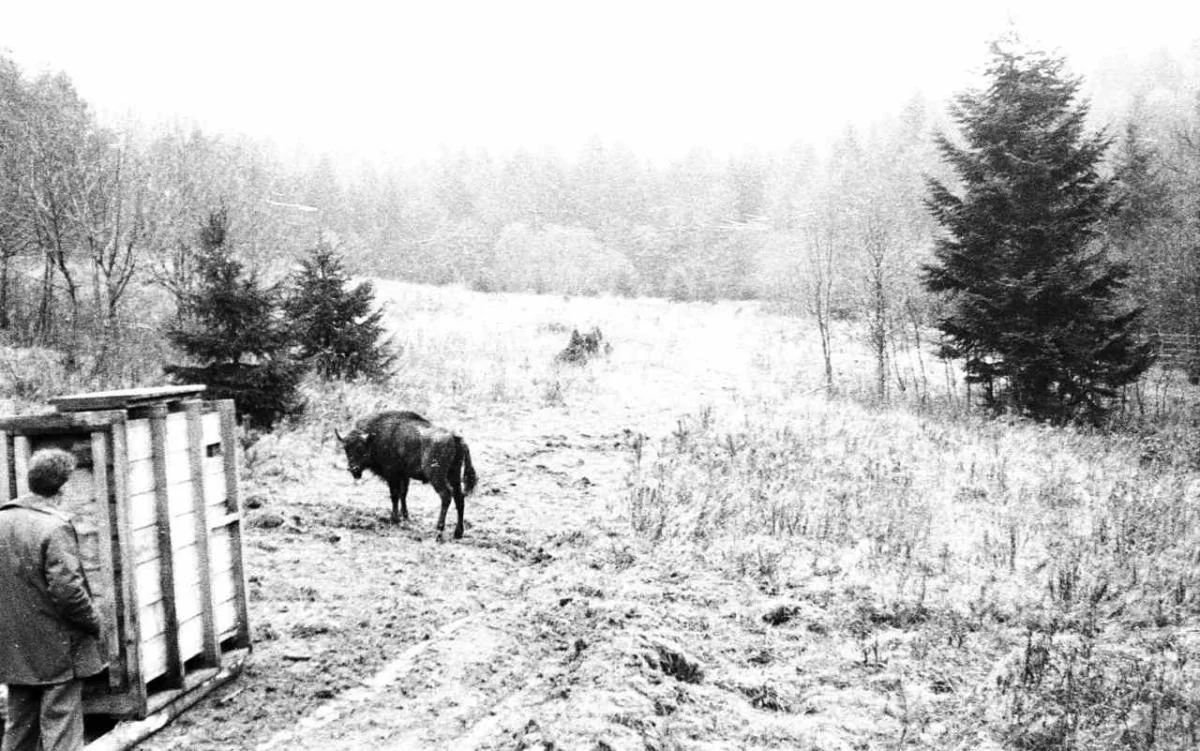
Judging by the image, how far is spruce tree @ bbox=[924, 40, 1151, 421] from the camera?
1520 cm

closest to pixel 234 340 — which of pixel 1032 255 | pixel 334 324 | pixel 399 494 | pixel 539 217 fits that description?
pixel 399 494

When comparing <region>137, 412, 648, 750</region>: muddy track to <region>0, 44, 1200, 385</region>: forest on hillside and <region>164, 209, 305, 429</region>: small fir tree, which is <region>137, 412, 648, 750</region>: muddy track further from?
<region>0, 44, 1200, 385</region>: forest on hillside

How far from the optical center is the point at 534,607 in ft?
19.5

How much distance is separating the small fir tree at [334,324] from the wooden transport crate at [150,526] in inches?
402

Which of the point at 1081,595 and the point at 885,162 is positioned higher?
the point at 885,162

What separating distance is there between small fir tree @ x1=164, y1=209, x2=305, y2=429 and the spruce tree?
14.4m

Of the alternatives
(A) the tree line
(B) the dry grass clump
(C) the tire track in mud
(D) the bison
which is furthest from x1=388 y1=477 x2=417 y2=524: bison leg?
(A) the tree line

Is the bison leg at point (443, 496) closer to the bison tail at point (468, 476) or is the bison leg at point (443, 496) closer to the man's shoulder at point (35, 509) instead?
the bison tail at point (468, 476)

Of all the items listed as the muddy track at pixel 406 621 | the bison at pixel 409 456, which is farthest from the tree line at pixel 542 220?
the muddy track at pixel 406 621

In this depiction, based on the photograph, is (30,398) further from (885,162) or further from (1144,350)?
(885,162)

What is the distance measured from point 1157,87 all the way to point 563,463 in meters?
90.7

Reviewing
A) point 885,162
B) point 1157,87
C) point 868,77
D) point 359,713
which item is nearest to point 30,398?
point 359,713

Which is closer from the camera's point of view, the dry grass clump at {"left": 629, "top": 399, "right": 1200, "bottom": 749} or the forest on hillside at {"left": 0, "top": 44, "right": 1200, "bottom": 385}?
the dry grass clump at {"left": 629, "top": 399, "right": 1200, "bottom": 749}

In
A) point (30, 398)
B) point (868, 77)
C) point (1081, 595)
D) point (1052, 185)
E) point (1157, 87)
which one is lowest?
point (1081, 595)
